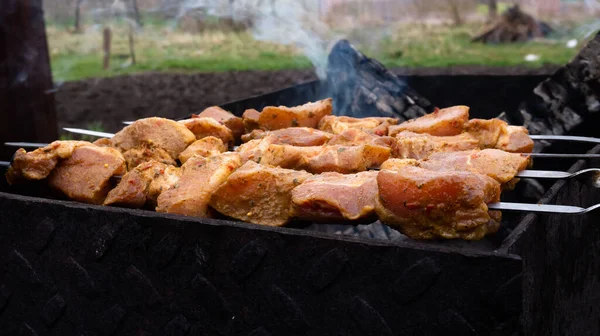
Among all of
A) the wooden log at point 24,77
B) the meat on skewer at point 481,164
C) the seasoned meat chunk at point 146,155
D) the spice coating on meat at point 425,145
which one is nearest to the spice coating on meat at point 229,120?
the seasoned meat chunk at point 146,155

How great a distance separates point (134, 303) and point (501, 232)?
208 centimetres

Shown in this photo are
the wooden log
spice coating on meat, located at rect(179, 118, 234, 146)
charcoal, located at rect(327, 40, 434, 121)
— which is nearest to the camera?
spice coating on meat, located at rect(179, 118, 234, 146)

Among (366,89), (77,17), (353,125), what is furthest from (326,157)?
(77,17)

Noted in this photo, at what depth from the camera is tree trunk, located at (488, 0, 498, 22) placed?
50.3 ft

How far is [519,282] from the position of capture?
159 cm

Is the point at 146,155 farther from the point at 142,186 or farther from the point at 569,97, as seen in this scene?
the point at 569,97

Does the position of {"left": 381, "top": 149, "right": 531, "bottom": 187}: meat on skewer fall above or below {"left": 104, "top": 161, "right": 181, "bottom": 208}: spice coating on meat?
above

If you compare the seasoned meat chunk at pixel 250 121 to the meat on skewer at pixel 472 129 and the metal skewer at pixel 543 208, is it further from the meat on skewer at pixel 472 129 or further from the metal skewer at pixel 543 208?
the metal skewer at pixel 543 208

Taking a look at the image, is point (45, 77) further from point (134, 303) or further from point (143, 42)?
point (143, 42)

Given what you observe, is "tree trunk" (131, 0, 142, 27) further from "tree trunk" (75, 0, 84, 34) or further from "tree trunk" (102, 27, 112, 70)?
"tree trunk" (75, 0, 84, 34)

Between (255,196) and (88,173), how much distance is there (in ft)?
2.52

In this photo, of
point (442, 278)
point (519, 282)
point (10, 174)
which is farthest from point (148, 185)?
point (519, 282)

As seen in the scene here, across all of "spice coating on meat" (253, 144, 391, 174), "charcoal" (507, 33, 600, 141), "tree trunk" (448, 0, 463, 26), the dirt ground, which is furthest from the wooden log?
"tree trunk" (448, 0, 463, 26)

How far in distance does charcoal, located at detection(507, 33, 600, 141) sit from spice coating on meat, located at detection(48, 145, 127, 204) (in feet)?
7.70
